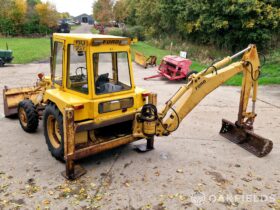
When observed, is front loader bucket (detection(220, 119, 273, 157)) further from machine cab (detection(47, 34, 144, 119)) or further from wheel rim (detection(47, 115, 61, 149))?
wheel rim (detection(47, 115, 61, 149))

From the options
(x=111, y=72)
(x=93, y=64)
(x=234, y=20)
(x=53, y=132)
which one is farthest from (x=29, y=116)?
(x=234, y=20)

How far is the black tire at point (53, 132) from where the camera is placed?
529cm

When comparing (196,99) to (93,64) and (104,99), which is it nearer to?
(104,99)

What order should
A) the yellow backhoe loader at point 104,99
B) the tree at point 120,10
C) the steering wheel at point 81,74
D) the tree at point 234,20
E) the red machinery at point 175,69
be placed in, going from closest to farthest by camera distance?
the yellow backhoe loader at point 104,99 → the steering wheel at point 81,74 → the red machinery at point 175,69 → the tree at point 234,20 → the tree at point 120,10

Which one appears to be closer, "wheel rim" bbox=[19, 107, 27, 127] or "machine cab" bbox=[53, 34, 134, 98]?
"machine cab" bbox=[53, 34, 134, 98]

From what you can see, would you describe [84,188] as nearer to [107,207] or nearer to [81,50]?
[107,207]

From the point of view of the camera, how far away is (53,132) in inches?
223

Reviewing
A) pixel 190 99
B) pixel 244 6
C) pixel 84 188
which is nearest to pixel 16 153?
pixel 84 188

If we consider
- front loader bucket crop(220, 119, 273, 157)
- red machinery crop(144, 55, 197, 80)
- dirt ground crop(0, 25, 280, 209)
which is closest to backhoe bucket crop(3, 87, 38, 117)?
dirt ground crop(0, 25, 280, 209)

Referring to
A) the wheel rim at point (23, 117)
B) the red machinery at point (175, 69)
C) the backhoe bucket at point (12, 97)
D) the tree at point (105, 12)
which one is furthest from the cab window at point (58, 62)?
the tree at point (105, 12)

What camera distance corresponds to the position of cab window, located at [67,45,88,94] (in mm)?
5102

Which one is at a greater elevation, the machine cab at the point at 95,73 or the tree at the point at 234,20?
the tree at the point at 234,20

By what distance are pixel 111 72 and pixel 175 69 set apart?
835 centimetres

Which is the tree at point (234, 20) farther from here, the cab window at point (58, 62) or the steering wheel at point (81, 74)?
the steering wheel at point (81, 74)
